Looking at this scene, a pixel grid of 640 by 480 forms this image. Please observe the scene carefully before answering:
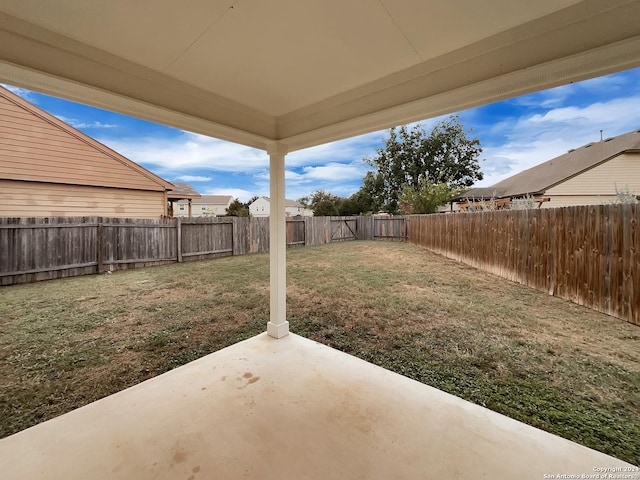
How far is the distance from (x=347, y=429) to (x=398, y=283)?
353cm

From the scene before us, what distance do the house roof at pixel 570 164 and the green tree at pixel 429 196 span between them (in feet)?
19.5

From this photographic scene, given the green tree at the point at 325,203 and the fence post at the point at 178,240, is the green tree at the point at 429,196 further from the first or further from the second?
the fence post at the point at 178,240

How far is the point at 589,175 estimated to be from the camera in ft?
7.40

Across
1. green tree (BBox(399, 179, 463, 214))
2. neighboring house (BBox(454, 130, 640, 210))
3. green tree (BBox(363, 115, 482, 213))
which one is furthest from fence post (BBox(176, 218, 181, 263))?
green tree (BBox(363, 115, 482, 213))

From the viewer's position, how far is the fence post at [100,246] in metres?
5.25

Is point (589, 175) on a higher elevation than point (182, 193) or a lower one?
lower

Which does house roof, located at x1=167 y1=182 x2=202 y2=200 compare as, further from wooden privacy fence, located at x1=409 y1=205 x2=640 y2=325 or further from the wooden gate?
wooden privacy fence, located at x1=409 y1=205 x2=640 y2=325

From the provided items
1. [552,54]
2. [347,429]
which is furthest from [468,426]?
[552,54]

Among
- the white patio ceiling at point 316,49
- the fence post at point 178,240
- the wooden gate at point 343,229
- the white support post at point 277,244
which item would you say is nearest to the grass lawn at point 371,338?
the white support post at point 277,244

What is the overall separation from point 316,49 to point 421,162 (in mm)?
14687

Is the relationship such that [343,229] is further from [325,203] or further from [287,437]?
[287,437]

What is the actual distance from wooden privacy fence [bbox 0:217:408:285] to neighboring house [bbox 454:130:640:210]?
6.89 m

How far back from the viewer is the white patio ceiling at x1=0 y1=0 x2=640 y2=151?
1.10 metres

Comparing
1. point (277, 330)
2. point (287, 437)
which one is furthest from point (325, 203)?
point (287, 437)
